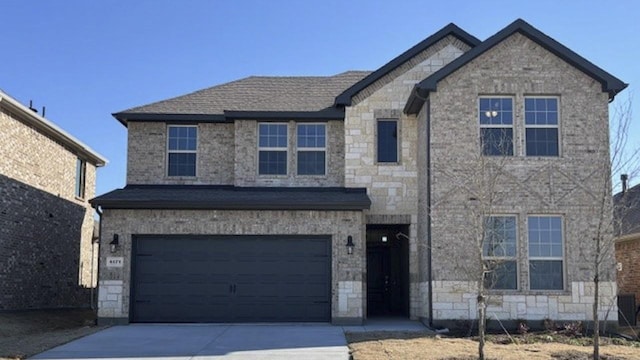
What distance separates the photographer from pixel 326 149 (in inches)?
758

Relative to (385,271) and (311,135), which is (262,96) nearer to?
(311,135)

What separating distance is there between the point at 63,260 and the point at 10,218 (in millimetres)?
4404

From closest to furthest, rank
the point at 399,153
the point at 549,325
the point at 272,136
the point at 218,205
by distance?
the point at 549,325, the point at 218,205, the point at 399,153, the point at 272,136

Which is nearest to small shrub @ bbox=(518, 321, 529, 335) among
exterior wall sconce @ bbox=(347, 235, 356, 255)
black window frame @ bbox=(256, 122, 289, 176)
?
exterior wall sconce @ bbox=(347, 235, 356, 255)

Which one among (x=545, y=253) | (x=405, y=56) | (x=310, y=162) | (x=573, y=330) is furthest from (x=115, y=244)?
(x=573, y=330)

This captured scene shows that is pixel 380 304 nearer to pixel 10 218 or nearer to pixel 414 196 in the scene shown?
pixel 414 196

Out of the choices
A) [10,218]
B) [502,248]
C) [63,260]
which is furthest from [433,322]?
[63,260]

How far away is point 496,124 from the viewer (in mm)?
16812

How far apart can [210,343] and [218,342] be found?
0.72 feet

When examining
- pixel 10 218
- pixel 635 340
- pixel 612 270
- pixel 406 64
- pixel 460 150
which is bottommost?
pixel 635 340

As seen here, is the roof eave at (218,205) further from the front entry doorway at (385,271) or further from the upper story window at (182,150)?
the front entry doorway at (385,271)

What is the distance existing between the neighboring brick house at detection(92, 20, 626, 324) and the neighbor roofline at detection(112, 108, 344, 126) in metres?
0.04

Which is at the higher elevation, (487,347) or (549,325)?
(549,325)

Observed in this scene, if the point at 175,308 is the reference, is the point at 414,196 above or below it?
above
